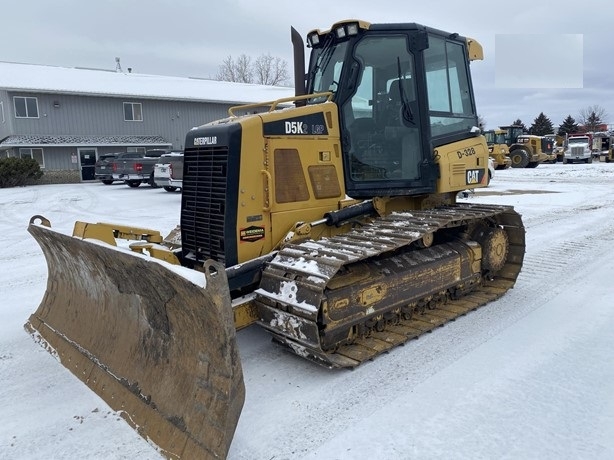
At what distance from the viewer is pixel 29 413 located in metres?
3.37

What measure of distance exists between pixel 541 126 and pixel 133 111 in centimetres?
5815

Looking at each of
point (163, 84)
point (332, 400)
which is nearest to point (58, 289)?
point (332, 400)

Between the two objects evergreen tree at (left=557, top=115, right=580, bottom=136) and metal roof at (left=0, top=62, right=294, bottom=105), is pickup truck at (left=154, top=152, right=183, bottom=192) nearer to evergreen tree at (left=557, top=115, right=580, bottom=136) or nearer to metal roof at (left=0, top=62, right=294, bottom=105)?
metal roof at (left=0, top=62, right=294, bottom=105)

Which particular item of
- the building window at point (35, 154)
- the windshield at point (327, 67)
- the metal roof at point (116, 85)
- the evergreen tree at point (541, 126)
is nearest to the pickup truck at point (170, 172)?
the windshield at point (327, 67)

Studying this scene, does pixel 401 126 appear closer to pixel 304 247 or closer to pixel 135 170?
pixel 304 247

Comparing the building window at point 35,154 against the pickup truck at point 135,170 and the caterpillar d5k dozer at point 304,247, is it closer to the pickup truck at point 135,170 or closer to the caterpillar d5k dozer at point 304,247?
the pickup truck at point 135,170

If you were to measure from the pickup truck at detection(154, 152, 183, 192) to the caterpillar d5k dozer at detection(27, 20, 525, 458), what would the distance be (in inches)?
457

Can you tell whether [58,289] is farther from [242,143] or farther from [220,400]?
[220,400]

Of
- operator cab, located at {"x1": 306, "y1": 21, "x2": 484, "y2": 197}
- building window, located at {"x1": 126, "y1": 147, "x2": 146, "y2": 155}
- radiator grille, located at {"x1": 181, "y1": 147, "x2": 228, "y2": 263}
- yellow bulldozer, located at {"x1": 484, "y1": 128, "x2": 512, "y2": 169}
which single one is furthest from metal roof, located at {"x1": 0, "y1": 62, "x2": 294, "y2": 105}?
operator cab, located at {"x1": 306, "y1": 21, "x2": 484, "y2": 197}

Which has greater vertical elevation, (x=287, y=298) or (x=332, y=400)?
(x=287, y=298)

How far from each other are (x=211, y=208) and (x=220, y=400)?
1908mm

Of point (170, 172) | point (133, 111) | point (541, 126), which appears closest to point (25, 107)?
point (133, 111)

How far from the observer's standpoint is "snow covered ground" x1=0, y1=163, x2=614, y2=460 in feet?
9.66

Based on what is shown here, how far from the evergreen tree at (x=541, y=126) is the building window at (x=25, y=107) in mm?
61126
